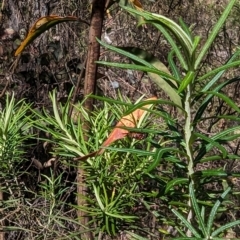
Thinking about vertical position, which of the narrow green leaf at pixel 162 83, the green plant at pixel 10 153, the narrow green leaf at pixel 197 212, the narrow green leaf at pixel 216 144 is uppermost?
the narrow green leaf at pixel 162 83

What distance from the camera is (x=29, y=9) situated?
8.53 ft

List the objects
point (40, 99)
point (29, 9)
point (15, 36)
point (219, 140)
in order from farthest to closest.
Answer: point (29, 9) → point (15, 36) → point (40, 99) → point (219, 140)

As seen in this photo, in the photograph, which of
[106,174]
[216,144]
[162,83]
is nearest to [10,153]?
[106,174]

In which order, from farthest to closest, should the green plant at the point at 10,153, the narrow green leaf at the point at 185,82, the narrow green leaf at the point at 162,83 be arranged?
1. the green plant at the point at 10,153
2. the narrow green leaf at the point at 162,83
3. the narrow green leaf at the point at 185,82

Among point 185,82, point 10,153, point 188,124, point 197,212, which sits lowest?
point 10,153

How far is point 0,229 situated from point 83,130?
0.32m

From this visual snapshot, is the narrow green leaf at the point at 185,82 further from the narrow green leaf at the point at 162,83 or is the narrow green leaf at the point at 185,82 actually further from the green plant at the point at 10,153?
the green plant at the point at 10,153

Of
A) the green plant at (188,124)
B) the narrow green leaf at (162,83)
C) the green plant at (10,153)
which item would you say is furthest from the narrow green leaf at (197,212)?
the green plant at (10,153)

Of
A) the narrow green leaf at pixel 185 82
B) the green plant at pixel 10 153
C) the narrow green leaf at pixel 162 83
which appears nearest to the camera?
the narrow green leaf at pixel 185 82

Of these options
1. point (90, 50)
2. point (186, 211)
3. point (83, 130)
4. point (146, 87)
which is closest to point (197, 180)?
point (186, 211)

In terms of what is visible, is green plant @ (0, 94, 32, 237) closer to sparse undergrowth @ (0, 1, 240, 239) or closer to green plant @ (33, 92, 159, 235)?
sparse undergrowth @ (0, 1, 240, 239)

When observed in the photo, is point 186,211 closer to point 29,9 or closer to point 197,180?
point 197,180

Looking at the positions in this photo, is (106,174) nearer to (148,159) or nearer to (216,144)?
(148,159)

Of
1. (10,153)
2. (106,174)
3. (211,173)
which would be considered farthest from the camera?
(10,153)
